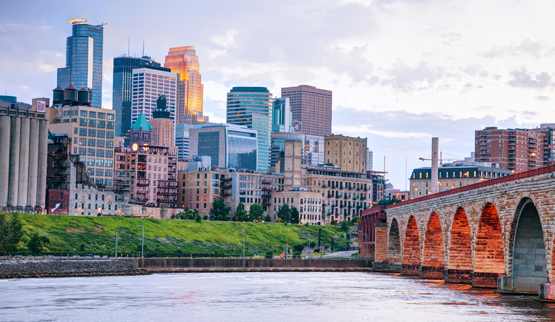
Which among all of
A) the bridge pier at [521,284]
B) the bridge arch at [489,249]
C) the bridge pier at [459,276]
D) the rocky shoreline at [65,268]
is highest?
the bridge arch at [489,249]

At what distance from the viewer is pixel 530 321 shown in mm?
60219

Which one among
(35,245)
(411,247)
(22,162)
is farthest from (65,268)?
(22,162)

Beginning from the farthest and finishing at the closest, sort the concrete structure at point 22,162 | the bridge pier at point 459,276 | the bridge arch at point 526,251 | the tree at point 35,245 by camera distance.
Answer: the concrete structure at point 22,162 → the tree at point 35,245 → the bridge pier at point 459,276 → the bridge arch at point 526,251

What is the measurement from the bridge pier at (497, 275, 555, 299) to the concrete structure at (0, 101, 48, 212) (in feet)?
424

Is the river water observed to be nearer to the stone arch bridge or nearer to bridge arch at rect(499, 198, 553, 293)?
bridge arch at rect(499, 198, 553, 293)

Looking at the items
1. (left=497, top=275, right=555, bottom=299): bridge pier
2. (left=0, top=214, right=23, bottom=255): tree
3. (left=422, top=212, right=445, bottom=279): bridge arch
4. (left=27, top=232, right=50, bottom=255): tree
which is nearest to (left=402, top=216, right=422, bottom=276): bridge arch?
(left=422, top=212, right=445, bottom=279): bridge arch

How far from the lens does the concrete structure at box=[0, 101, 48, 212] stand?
598 ft

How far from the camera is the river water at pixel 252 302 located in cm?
6719

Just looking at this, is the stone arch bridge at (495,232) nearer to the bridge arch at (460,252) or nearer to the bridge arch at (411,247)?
the bridge arch at (460,252)

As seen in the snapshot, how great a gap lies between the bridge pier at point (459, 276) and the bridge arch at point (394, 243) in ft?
137

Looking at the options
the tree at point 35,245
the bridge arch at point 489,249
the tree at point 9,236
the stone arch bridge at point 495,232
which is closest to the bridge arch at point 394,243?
the stone arch bridge at point 495,232

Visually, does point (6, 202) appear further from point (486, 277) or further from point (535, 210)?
point (535, 210)

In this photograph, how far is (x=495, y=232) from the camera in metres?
90.7

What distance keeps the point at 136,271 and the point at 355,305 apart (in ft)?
183
